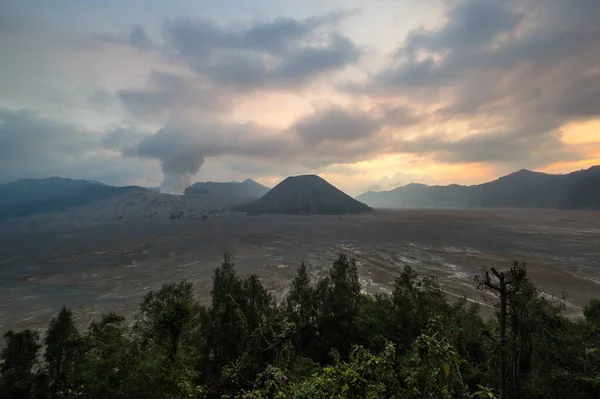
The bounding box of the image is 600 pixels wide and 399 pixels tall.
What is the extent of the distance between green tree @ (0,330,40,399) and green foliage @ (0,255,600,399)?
74 millimetres

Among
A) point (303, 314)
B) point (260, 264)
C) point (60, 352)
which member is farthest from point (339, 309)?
point (260, 264)

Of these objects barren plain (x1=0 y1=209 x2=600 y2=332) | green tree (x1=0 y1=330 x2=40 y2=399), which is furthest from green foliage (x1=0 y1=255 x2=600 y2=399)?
barren plain (x1=0 y1=209 x2=600 y2=332)

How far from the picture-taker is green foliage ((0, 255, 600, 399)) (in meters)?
6.46

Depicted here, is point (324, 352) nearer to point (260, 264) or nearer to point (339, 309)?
point (339, 309)

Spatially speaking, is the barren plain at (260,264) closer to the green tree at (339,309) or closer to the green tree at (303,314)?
the green tree at (303,314)

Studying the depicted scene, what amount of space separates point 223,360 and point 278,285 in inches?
1358

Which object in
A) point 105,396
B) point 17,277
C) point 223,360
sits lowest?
point 17,277

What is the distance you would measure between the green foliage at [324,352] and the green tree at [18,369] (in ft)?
0.24

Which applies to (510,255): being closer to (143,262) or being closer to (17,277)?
(143,262)

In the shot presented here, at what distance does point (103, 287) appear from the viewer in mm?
61000

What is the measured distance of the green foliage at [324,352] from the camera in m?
6.46

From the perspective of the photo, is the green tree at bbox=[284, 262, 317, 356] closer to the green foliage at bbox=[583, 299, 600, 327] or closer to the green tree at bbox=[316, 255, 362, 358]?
the green tree at bbox=[316, 255, 362, 358]

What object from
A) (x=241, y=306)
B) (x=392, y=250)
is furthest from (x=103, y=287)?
(x=392, y=250)

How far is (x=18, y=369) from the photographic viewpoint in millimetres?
22781
